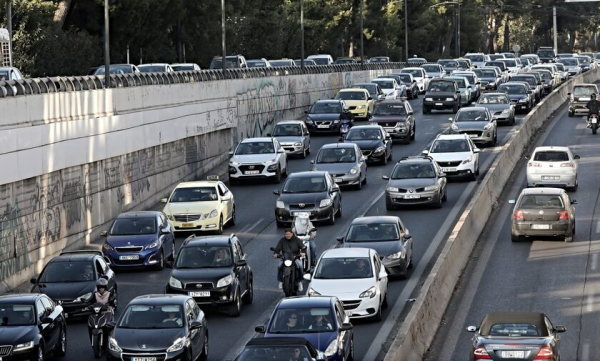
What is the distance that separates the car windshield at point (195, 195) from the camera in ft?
126

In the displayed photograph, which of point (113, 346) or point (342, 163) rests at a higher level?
point (342, 163)

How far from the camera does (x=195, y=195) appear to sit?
3847 cm

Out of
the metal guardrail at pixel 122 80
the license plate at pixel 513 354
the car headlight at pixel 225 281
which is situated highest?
the metal guardrail at pixel 122 80

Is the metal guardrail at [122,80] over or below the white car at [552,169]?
over

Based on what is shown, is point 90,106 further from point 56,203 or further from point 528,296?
point 528,296

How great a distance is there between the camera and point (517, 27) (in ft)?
655

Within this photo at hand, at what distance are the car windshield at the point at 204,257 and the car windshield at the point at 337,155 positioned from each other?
16828mm

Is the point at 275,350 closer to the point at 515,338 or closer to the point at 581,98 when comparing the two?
the point at 515,338

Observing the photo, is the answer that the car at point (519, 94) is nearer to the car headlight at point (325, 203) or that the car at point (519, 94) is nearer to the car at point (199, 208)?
the car headlight at point (325, 203)

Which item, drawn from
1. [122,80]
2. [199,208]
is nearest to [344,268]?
[199,208]

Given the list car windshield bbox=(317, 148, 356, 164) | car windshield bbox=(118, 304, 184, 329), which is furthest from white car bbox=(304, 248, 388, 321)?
car windshield bbox=(317, 148, 356, 164)

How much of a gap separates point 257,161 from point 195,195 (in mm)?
9120

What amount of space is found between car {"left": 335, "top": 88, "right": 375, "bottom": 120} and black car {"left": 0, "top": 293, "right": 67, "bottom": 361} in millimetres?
42820

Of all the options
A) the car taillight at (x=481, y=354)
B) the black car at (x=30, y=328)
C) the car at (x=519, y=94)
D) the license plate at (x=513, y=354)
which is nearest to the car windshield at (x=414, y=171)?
the black car at (x=30, y=328)
